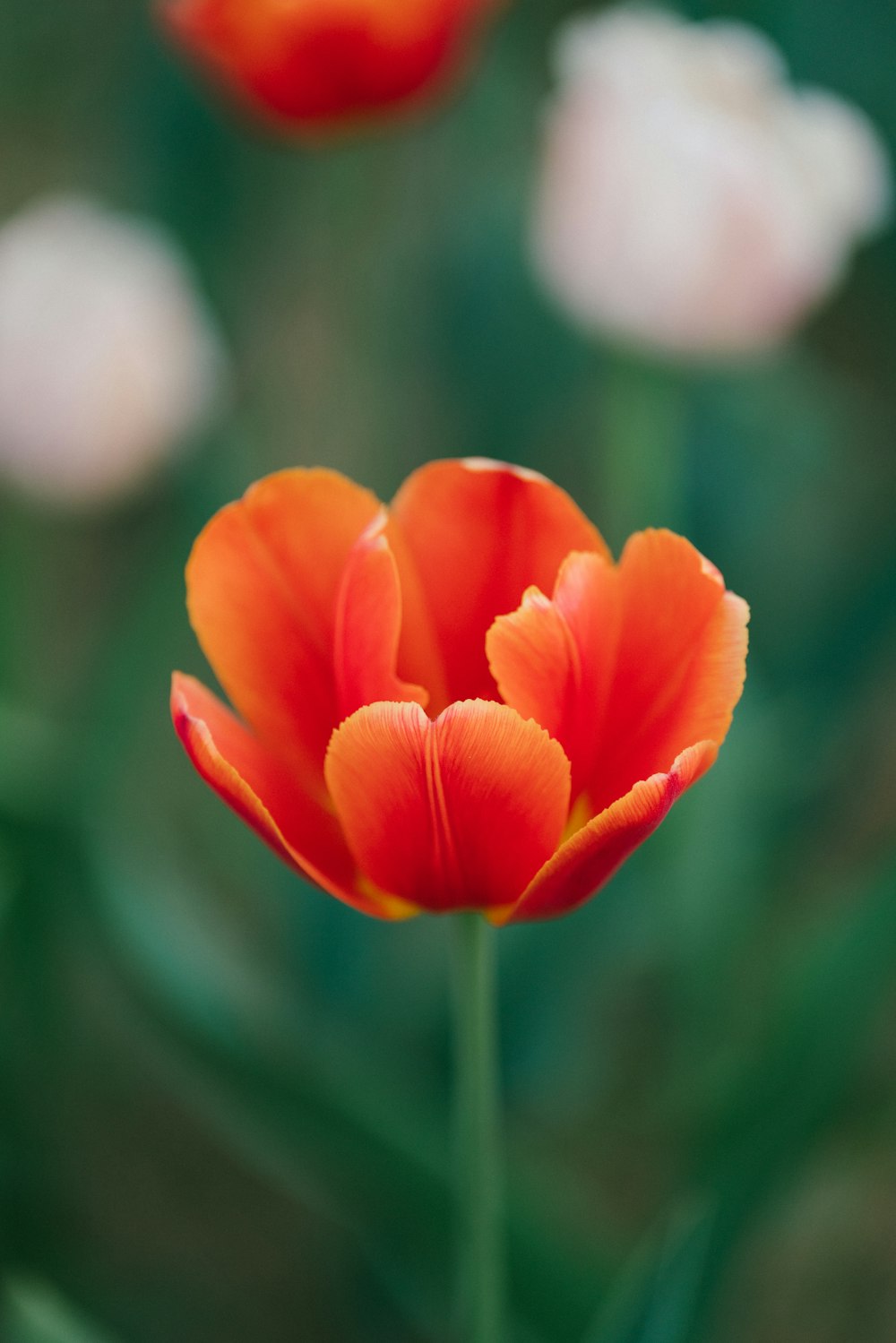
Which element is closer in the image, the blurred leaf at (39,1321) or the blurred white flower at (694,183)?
the blurred leaf at (39,1321)

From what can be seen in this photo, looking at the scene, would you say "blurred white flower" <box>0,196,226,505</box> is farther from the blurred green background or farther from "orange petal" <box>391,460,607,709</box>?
"orange petal" <box>391,460,607,709</box>

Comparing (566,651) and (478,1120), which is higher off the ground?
(566,651)

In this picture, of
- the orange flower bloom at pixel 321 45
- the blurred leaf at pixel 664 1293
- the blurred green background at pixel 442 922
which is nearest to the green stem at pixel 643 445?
the blurred green background at pixel 442 922

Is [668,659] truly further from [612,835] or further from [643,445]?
[643,445]

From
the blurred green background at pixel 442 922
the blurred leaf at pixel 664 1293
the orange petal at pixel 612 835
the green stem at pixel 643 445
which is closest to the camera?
the orange petal at pixel 612 835

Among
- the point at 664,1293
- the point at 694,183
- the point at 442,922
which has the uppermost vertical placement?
the point at 694,183

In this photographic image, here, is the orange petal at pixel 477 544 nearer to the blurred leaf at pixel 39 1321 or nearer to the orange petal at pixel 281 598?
the orange petal at pixel 281 598

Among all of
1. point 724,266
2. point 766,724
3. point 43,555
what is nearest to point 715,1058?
point 766,724

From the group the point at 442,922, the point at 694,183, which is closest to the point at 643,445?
the point at 694,183
